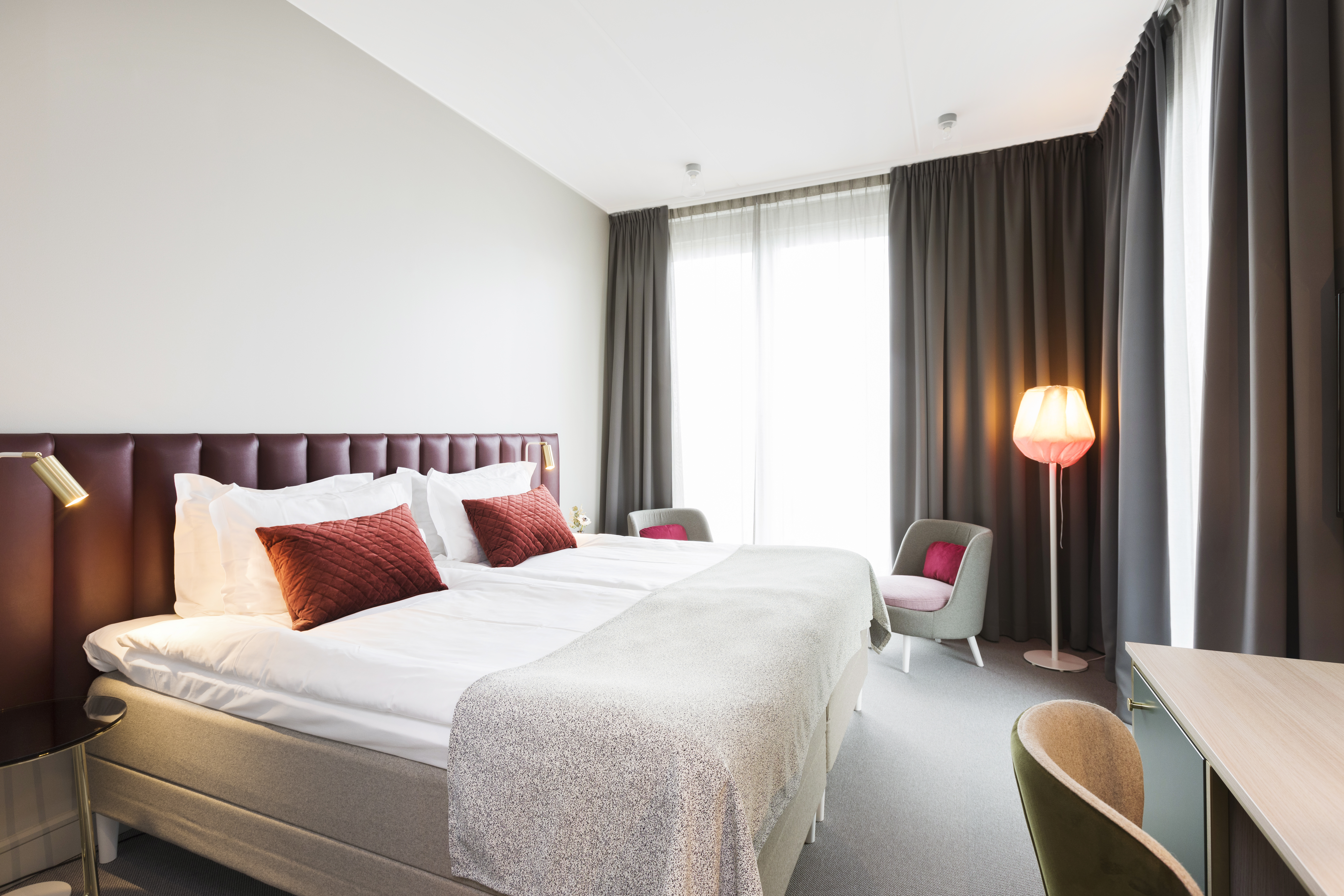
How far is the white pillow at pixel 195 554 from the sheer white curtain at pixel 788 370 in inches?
124

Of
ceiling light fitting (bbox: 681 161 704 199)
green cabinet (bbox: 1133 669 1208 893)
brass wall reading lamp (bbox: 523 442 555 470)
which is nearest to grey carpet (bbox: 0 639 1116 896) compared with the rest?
green cabinet (bbox: 1133 669 1208 893)

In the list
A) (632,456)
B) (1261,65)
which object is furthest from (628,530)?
(1261,65)

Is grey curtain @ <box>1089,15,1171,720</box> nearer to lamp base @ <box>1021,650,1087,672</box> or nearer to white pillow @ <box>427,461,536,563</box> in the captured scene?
lamp base @ <box>1021,650,1087,672</box>

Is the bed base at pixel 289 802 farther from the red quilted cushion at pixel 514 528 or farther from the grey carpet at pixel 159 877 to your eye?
→ the red quilted cushion at pixel 514 528

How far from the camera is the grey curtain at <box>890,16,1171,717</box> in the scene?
3.51 m

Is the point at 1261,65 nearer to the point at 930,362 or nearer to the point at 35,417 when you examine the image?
the point at 930,362

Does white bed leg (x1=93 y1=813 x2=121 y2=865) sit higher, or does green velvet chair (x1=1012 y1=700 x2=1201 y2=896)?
green velvet chair (x1=1012 y1=700 x2=1201 y2=896)

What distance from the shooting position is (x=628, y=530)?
Answer: 4465 millimetres

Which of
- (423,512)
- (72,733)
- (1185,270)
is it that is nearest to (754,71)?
(1185,270)

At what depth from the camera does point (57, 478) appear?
4.88 ft

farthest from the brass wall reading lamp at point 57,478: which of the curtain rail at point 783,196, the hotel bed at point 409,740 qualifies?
the curtain rail at point 783,196

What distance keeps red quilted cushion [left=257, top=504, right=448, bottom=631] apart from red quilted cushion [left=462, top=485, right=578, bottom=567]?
449 millimetres

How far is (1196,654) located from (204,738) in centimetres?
248

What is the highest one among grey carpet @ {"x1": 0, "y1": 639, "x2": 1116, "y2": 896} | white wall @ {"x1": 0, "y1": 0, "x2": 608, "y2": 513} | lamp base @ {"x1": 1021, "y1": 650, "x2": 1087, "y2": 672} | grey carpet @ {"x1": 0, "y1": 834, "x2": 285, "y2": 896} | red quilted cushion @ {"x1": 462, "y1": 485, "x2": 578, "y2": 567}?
white wall @ {"x1": 0, "y1": 0, "x2": 608, "y2": 513}
